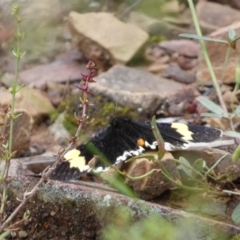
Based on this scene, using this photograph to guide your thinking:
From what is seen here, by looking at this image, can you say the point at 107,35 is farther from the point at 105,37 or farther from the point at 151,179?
the point at 151,179

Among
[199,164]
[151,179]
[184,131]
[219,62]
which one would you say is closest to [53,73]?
[219,62]

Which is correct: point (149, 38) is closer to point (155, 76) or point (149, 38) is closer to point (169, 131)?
point (155, 76)

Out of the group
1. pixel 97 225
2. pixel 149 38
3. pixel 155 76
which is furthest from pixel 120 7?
pixel 97 225

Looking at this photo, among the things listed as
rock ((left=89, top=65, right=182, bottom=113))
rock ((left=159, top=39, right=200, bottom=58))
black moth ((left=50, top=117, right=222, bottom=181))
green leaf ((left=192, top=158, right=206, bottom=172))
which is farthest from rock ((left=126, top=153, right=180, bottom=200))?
rock ((left=159, top=39, right=200, bottom=58))

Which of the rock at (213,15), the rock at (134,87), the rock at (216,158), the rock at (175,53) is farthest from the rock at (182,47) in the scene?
the rock at (216,158)

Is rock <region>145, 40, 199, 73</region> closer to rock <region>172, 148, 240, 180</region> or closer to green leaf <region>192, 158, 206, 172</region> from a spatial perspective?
rock <region>172, 148, 240, 180</region>
